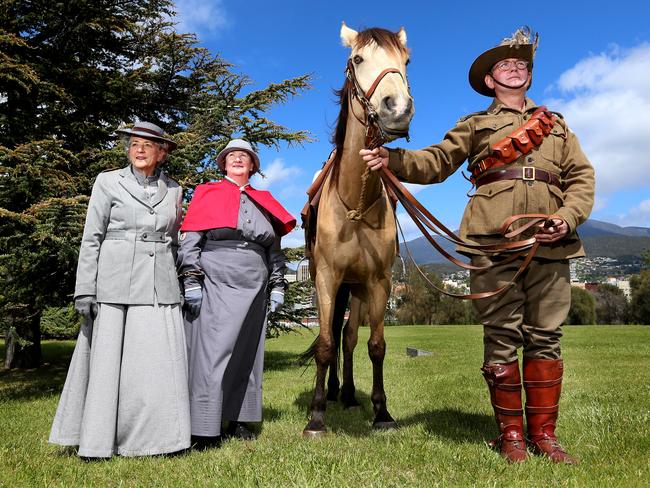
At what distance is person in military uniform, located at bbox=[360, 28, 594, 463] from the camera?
323 cm

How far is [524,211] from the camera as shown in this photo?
3.23 meters

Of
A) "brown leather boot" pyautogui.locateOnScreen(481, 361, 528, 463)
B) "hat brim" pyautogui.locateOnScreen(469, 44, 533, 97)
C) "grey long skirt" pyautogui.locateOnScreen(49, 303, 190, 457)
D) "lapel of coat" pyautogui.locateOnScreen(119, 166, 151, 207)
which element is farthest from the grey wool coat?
"hat brim" pyautogui.locateOnScreen(469, 44, 533, 97)

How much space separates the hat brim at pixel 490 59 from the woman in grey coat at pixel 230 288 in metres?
1.82

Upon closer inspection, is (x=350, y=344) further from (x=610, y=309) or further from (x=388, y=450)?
(x=610, y=309)

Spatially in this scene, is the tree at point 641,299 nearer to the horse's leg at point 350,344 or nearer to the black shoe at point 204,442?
the horse's leg at point 350,344

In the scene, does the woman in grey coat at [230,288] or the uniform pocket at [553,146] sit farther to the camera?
the woman in grey coat at [230,288]

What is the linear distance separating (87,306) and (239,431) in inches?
62.5

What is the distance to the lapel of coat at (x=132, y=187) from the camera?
147 inches

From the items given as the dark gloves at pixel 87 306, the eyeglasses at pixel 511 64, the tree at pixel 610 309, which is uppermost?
the eyeglasses at pixel 511 64

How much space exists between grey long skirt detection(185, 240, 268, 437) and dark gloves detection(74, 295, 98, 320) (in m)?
0.71

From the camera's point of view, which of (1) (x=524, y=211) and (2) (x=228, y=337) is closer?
(1) (x=524, y=211)

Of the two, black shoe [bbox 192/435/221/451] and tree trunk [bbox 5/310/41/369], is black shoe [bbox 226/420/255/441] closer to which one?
black shoe [bbox 192/435/221/451]

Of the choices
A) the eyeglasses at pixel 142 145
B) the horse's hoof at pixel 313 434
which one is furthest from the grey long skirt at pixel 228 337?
the eyeglasses at pixel 142 145

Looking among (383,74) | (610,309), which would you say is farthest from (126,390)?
(610,309)
